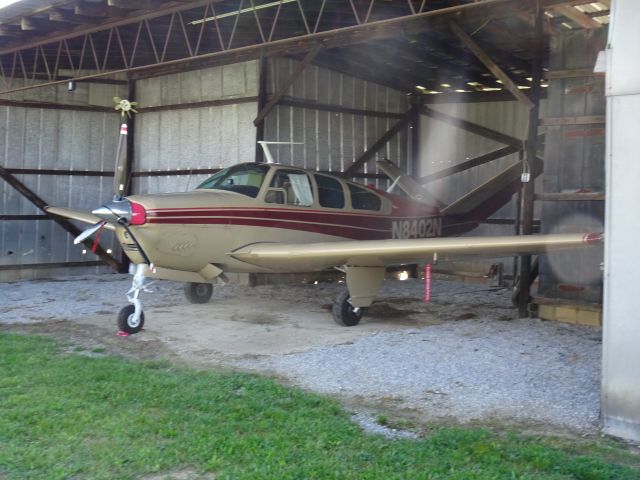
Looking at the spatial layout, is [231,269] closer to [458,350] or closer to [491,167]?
[458,350]

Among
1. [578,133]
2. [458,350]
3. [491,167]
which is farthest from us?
[491,167]

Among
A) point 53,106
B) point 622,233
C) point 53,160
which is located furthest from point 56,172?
point 622,233

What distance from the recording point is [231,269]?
9492 mm

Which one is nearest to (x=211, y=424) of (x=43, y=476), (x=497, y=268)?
(x=43, y=476)

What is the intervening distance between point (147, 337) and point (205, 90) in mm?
7717

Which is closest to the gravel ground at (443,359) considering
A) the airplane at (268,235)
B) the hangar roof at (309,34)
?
the airplane at (268,235)

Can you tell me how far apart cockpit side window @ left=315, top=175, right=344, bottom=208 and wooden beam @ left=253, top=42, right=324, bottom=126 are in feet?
9.71

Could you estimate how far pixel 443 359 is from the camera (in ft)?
23.6

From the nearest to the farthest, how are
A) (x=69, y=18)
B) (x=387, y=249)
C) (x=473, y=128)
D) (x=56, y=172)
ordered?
1. (x=387, y=249)
2. (x=69, y=18)
3. (x=56, y=172)
4. (x=473, y=128)

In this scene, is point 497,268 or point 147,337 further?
point 497,268

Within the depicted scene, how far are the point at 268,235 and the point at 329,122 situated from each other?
241 inches

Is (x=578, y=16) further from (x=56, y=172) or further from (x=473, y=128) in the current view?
(x=56, y=172)

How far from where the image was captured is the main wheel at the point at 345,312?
932 cm

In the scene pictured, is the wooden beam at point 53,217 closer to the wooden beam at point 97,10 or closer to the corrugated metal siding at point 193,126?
the corrugated metal siding at point 193,126
